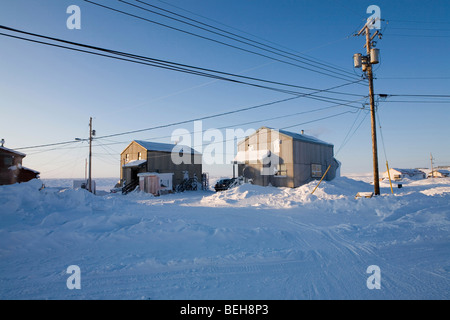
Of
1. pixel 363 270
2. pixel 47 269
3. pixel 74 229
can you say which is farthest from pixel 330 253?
pixel 74 229

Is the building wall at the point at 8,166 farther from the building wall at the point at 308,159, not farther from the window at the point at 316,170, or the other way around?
the window at the point at 316,170

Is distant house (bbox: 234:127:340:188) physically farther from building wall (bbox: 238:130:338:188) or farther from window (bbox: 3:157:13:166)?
window (bbox: 3:157:13:166)

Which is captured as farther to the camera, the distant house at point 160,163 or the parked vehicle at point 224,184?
the distant house at point 160,163

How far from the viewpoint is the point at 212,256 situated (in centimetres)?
579

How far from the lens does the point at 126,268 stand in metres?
5.04

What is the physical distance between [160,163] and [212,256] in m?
28.7

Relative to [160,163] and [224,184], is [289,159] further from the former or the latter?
[160,163]

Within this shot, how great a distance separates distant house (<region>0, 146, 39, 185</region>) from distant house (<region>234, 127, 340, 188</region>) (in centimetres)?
3218

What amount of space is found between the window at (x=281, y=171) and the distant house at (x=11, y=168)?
37.1m

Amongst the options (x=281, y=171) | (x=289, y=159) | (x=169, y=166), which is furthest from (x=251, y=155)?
(x=169, y=166)

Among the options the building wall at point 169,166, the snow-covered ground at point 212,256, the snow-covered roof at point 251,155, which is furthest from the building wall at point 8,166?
the snow-covered roof at point 251,155

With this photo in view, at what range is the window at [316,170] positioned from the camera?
25.4 m
